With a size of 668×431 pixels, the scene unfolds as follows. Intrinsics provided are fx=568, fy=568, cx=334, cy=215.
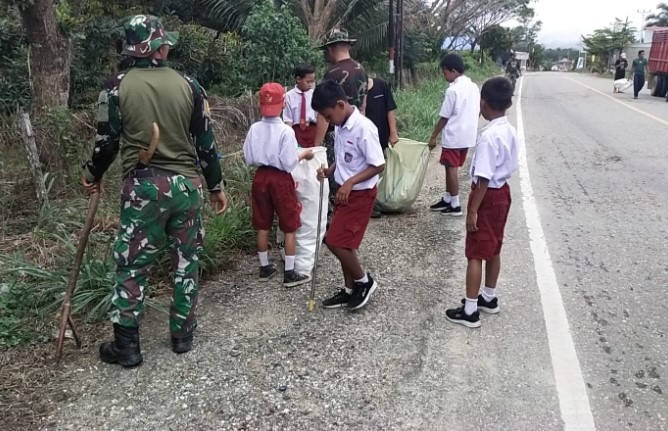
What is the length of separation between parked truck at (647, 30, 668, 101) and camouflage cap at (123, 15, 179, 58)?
2105 centimetres

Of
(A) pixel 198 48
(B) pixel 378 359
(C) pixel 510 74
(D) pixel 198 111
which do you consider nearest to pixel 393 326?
(B) pixel 378 359

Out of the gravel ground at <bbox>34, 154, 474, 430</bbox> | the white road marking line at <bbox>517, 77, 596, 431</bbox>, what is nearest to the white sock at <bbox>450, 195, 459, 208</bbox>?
the white road marking line at <bbox>517, 77, 596, 431</bbox>

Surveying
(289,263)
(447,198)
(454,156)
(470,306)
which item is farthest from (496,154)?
(447,198)

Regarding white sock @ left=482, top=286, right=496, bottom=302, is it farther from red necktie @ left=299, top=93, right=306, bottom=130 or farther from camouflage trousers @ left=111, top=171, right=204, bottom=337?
red necktie @ left=299, top=93, right=306, bottom=130

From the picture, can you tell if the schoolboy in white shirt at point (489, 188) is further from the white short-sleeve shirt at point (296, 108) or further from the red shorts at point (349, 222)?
the white short-sleeve shirt at point (296, 108)

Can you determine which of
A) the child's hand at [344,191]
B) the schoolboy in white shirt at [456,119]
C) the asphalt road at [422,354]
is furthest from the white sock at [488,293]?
the schoolboy in white shirt at [456,119]

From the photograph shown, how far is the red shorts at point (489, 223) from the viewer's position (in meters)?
3.57

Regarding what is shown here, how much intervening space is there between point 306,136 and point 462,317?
2299 mm

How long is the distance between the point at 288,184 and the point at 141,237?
4.53 feet

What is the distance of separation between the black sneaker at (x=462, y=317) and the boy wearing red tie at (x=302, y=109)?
2.11m

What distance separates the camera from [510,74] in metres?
21.2

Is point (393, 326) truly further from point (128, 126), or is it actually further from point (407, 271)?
point (128, 126)

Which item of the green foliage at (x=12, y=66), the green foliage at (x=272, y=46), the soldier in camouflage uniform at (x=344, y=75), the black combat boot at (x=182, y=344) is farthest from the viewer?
the green foliage at (x=272, y=46)

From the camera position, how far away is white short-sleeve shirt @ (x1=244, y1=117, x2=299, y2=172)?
4086 mm
